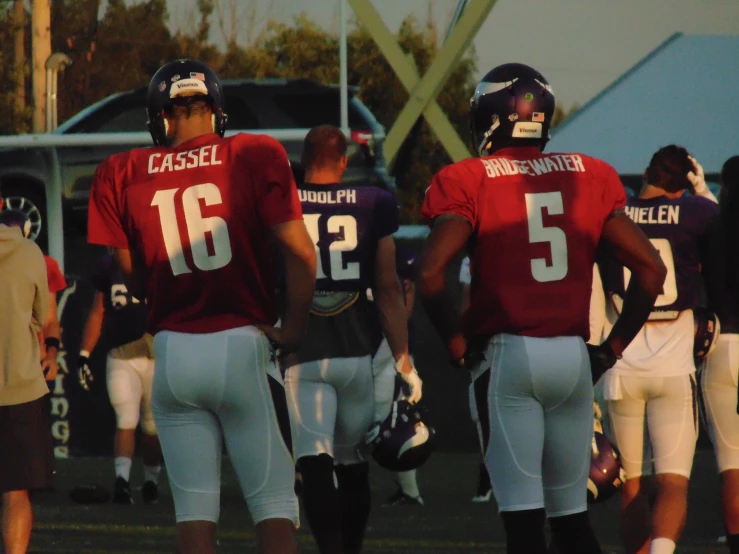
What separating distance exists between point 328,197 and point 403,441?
1106 mm

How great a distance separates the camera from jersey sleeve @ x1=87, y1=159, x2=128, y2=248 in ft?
14.8

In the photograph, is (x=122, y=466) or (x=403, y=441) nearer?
(x=403, y=441)

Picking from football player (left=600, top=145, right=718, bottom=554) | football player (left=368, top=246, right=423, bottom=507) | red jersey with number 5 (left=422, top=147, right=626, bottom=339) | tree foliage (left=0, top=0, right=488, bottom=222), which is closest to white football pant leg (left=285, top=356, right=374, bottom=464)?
football player (left=600, top=145, right=718, bottom=554)

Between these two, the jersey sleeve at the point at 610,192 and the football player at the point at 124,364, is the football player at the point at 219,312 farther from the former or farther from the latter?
the football player at the point at 124,364

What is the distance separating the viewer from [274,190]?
14.3 ft

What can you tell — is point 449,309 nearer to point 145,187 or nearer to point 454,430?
point 145,187

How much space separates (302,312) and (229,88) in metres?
11.4

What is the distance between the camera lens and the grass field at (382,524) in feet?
25.1

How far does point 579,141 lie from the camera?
75.4ft

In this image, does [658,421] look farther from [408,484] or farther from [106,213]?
[408,484]

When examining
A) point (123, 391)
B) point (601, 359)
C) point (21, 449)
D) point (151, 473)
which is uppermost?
point (601, 359)

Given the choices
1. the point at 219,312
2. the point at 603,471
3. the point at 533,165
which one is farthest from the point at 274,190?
the point at 603,471

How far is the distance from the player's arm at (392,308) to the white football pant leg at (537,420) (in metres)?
1.75

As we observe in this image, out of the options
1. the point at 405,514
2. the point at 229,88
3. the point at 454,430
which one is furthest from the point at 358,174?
the point at 405,514
